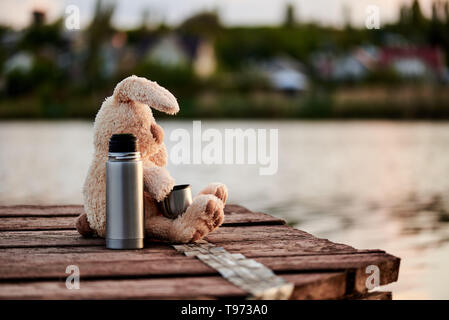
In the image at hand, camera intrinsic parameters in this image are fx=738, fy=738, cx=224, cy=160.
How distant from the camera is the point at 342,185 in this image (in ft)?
41.7

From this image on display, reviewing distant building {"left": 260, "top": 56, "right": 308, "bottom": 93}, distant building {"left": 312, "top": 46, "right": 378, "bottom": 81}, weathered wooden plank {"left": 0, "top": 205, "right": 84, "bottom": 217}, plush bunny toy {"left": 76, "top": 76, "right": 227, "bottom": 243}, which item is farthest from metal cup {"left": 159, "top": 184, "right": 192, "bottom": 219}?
distant building {"left": 312, "top": 46, "right": 378, "bottom": 81}

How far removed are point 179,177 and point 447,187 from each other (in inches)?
188

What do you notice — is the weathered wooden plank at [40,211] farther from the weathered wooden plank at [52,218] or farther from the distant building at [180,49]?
the distant building at [180,49]

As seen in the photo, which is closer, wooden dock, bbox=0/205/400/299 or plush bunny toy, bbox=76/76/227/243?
wooden dock, bbox=0/205/400/299

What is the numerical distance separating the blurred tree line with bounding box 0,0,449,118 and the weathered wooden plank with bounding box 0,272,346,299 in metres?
28.4

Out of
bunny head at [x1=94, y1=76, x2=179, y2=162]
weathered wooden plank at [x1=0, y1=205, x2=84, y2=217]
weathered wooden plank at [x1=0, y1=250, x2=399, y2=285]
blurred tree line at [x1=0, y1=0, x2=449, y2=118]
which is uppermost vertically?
blurred tree line at [x1=0, y1=0, x2=449, y2=118]

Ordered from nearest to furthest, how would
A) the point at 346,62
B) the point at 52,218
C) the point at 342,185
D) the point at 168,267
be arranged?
the point at 168,267 < the point at 52,218 < the point at 342,185 < the point at 346,62

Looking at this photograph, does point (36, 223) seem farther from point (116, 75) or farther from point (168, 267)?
point (116, 75)

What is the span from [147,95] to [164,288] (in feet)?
3.68

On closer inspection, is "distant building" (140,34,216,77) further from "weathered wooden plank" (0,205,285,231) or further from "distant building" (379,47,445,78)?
"weathered wooden plank" (0,205,285,231)

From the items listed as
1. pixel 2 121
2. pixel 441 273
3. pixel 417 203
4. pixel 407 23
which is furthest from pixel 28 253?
pixel 407 23

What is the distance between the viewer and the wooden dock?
2600 mm

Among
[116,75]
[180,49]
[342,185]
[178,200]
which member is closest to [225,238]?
[178,200]
